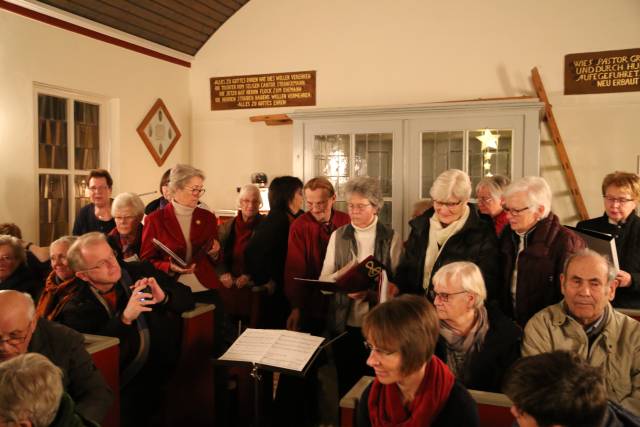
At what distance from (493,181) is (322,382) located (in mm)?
1719

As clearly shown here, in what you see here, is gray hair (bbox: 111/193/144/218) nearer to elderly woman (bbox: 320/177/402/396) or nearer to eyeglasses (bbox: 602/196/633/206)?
elderly woman (bbox: 320/177/402/396)

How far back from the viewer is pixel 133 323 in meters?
2.58

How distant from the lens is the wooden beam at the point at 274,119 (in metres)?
6.64

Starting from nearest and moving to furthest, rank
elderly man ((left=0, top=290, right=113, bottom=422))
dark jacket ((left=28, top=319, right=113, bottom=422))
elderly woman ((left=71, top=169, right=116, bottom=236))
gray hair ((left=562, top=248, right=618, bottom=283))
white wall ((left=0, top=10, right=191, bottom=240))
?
elderly man ((left=0, top=290, right=113, bottom=422))
dark jacket ((left=28, top=319, right=113, bottom=422))
gray hair ((left=562, top=248, right=618, bottom=283))
elderly woman ((left=71, top=169, right=116, bottom=236))
white wall ((left=0, top=10, right=191, bottom=240))

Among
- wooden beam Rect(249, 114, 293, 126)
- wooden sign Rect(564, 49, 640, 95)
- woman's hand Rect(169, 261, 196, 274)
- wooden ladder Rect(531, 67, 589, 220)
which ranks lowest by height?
woman's hand Rect(169, 261, 196, 274)

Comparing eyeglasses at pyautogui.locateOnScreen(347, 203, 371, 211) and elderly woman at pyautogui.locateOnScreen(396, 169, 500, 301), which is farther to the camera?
A: eyeglasses at pyautogui.locateOnScreen(347, 203, 371, 211)

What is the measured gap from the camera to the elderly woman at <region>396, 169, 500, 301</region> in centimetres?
259

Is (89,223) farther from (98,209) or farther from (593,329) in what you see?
(593,329)

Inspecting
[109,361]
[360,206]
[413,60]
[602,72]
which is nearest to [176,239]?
[109,361]

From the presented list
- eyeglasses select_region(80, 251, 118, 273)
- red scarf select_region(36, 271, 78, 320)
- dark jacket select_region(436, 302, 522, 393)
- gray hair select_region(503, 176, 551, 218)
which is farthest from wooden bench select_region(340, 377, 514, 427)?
red scarf select_region(36, 271, 78, 320)

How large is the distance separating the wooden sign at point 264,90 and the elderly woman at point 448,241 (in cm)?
405

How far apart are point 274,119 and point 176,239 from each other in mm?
3653

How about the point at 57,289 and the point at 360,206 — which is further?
the point at 360,206

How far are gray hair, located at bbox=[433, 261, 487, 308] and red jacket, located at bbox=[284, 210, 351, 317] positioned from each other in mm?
1208
